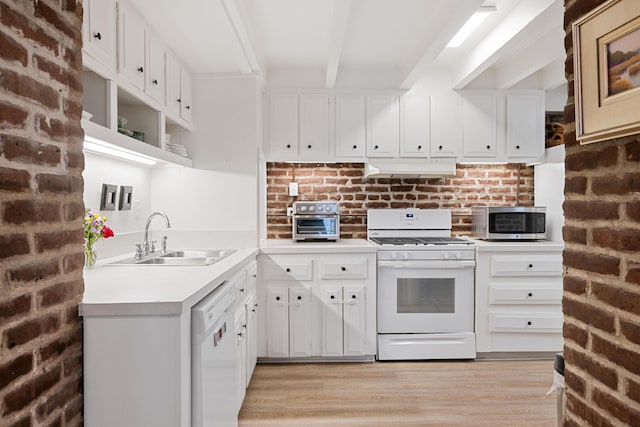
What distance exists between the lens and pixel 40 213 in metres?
1.08

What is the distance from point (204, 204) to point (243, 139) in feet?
1.97

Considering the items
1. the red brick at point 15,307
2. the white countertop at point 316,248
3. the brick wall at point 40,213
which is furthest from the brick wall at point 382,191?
the red brick at point 15,307

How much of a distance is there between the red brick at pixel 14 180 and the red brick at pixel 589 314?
145cm

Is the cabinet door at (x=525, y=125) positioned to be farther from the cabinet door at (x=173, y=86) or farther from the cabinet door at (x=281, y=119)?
the cabinet door at (x=173, y=86)

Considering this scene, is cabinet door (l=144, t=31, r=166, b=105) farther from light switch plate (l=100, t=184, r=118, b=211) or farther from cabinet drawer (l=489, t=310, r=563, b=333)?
cabinet drawer (l=489, t=310, r=563, b=333)

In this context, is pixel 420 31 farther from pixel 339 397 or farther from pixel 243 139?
pixel 339 397

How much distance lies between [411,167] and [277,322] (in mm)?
1741

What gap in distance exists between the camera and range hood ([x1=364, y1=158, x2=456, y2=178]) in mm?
3539

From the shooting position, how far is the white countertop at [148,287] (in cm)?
133

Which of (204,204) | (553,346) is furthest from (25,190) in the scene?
(553,346)

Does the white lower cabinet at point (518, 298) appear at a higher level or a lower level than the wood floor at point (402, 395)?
higher

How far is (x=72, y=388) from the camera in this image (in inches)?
49.5

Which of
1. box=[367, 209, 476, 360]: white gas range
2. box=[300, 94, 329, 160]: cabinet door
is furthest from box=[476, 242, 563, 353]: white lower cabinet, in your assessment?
box=[300, 94, 329, 160]: cabinet door

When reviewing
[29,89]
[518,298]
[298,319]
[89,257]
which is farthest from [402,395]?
[29,89]
